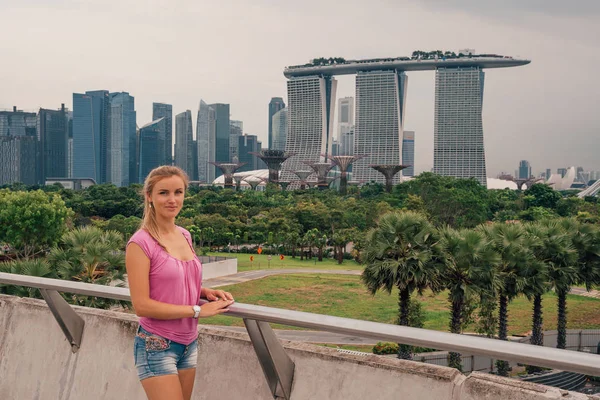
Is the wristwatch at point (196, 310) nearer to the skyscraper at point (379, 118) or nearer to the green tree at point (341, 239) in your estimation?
the green tree at point (341, 239)

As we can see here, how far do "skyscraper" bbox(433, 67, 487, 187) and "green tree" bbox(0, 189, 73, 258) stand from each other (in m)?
152

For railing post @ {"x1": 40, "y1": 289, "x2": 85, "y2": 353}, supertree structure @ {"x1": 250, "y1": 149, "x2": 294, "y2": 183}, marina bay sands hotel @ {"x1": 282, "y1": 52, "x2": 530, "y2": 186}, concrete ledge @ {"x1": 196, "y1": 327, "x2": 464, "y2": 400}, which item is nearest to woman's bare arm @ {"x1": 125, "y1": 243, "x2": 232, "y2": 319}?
concrete ledge @ {"x1": 196, "y1": 327, "x2": 464, "y2": 400}

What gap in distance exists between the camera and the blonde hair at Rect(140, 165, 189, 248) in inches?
112

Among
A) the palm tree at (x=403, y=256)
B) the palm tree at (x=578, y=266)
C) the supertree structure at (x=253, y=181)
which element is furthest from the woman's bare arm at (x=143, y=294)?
the supertree structure at (x=253, y=181)

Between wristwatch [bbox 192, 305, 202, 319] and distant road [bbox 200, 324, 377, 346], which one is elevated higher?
wristwatch [bbox 192, 305, 202, 319]

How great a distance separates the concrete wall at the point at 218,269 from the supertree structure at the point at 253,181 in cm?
11049

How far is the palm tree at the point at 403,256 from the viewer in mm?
19562

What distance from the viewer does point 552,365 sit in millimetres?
2080

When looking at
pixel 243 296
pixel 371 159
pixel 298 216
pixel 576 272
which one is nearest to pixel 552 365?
pixel 576 272

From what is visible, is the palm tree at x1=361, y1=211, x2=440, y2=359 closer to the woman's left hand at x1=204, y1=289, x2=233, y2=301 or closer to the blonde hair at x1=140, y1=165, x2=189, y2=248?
the woman's left hand at x1=204, y1=289, x2=233, y2=301

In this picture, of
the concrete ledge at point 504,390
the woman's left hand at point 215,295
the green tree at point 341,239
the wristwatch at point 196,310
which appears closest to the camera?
the concrete ledge at point 504,390

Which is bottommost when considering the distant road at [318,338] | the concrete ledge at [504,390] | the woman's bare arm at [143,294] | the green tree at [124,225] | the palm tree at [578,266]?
the distant road at [318,338]

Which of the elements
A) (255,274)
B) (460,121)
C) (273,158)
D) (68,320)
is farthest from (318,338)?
(460,121)

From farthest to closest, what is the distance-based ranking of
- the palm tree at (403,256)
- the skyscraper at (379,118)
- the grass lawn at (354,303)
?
the skyscraper at (379,118) → the grass lawn at (354,303) → the palm tree at (403,256)
